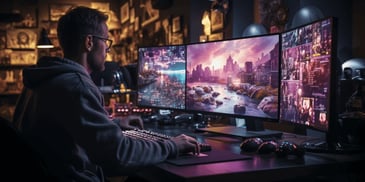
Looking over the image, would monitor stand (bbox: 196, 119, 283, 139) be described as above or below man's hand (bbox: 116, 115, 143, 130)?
below

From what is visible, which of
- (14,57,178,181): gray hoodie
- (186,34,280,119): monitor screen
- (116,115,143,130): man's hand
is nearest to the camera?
(14,57,178,181): gray hoodie

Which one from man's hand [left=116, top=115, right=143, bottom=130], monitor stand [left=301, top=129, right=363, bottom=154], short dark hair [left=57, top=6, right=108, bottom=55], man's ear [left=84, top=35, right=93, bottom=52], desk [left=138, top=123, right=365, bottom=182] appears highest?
short dark hair [left=57, top=6, right=108, bottom=55]

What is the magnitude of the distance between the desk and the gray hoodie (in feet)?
0.33

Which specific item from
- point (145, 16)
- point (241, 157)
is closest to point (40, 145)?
point (241, 157)

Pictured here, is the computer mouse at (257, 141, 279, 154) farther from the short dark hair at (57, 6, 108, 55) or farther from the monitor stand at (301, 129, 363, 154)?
the short dark hair at (57, 6, 108, 55)

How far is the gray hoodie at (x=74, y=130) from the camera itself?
1349 millimetres

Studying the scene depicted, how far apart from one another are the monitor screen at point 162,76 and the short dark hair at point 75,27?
102 centimetres

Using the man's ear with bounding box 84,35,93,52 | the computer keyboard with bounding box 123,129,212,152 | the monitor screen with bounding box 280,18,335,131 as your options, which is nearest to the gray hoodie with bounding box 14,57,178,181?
the man's ear with bounding box 84,35,93,52

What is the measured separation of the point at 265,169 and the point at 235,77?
0.80 meters

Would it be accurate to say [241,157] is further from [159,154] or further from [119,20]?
[119,20]

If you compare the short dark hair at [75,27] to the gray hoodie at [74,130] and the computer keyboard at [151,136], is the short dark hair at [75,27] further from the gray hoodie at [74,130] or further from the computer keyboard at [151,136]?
the computer keyboard at [151,136]

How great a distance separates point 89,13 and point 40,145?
46cm

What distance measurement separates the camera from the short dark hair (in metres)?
1.54

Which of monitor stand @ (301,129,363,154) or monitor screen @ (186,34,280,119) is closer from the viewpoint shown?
monitor stand @ (301,129,363,154)
